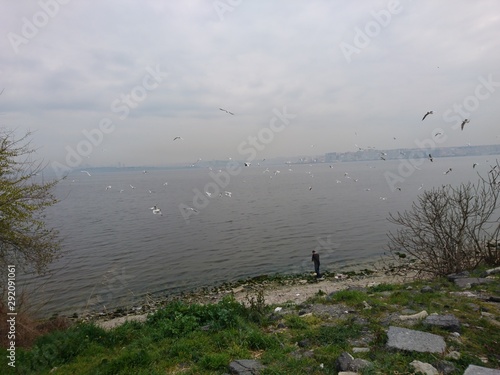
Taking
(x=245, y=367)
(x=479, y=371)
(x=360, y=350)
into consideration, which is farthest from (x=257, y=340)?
(x=479, y=371)

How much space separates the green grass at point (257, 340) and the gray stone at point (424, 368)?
11 cm

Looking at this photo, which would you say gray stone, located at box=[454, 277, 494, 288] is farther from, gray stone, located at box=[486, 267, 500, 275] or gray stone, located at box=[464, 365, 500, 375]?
gray stone, located at box=[464, 365, 500, 375]

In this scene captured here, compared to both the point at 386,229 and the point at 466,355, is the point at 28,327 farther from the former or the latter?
the point at 386,229

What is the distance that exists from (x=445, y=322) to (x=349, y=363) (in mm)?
2635

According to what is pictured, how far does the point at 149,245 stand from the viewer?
29422 mm

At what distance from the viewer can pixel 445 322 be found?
634cm

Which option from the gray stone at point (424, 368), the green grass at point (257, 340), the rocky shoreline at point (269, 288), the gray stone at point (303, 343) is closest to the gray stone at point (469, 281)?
the green grass at point (257, 340)

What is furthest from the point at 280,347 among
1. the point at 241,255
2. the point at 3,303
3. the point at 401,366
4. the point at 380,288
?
the point at 241,255

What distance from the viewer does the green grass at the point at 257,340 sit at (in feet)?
18.0

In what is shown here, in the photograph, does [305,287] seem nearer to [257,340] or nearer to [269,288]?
[269,288]

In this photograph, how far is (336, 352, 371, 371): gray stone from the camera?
197 inches

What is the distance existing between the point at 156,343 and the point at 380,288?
724 cm

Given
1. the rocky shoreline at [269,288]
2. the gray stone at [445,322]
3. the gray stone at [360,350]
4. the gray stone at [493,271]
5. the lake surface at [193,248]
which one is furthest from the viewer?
the lake surface at [193,248]

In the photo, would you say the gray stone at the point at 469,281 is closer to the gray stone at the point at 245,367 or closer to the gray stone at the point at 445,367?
the gray stone at the point at 445,367
